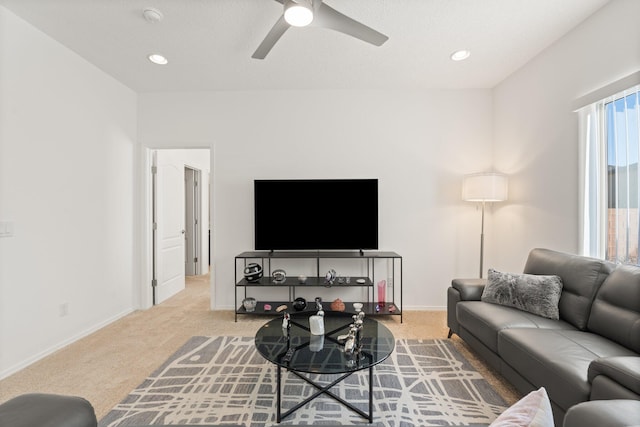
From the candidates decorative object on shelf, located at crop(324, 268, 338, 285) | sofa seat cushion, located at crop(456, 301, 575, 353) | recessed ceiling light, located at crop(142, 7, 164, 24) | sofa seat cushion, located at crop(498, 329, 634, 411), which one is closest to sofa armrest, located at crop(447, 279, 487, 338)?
sofa seat cushion, located at crop(456, 301, 575, 353)

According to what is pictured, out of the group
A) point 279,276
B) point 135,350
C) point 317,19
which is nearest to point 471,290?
point 279,276

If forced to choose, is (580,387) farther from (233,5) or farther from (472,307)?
(233,5)

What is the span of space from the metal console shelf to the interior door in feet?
3.77

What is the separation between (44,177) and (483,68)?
423 cm

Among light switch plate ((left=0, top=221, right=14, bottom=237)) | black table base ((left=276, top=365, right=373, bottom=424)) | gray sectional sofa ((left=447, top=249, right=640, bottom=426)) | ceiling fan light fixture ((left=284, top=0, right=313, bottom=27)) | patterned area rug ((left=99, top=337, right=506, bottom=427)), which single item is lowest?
patterned area rug ((left=99, top=337, right=506, bottom=427))

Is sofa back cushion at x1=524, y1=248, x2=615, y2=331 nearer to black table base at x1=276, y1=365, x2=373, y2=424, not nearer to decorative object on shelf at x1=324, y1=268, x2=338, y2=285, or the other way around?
black table base at x1=276, y1=365, x2=373, y2=424

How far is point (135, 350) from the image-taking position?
8.66ft

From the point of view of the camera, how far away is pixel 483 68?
10.2 ft

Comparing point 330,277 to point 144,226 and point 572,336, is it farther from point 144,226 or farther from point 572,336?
point 144,226

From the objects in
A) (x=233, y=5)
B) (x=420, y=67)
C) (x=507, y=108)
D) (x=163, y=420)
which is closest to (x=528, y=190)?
(x=507, y=108)

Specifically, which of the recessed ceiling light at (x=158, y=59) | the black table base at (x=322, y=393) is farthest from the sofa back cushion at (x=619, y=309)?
the recessed ceiling light at (x=158, y=59)

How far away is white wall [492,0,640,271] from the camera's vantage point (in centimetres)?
218

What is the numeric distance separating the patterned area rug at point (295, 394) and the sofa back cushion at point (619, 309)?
2.57 ft

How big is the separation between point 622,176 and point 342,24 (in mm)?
2271
